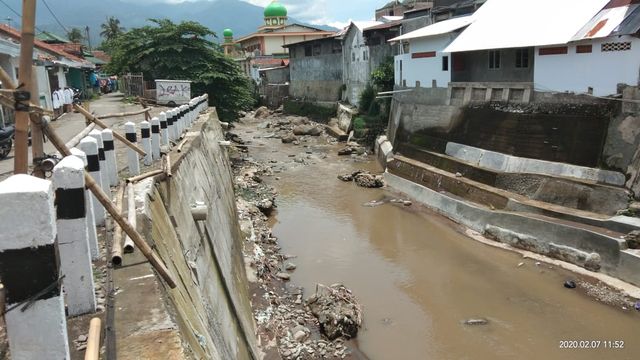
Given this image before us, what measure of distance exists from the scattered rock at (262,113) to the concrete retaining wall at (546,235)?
3463 centimetres

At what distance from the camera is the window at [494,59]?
23.7m

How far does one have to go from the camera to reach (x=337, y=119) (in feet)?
138

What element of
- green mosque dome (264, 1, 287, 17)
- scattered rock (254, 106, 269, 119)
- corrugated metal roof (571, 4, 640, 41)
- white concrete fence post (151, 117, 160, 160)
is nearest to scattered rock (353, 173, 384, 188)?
corrugated metal roof (571, 4, 640, 41)

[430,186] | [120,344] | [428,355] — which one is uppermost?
[120,344]

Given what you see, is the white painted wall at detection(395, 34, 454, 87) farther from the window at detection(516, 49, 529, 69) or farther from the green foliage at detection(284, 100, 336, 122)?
the green foliage at detection(284, 100, 336, 122)

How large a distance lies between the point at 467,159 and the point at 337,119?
2117 cm

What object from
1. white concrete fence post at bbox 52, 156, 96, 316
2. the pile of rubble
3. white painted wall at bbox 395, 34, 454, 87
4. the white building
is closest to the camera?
white concrete fence post at bbox 52, 156, 96, 316

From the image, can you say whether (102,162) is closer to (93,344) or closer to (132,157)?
(132,157)

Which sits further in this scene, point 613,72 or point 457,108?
point 457,108

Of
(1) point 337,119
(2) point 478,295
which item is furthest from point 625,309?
(1) point 337,119

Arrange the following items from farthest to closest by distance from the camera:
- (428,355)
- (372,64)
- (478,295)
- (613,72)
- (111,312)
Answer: (372,64) → (613,72) → (478,295) → (428,355) → (111,312)

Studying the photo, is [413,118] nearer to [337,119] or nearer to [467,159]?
[467,159]

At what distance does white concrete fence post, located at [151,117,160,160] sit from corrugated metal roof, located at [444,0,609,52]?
14327 mm

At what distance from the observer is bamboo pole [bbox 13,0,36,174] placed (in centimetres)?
390
